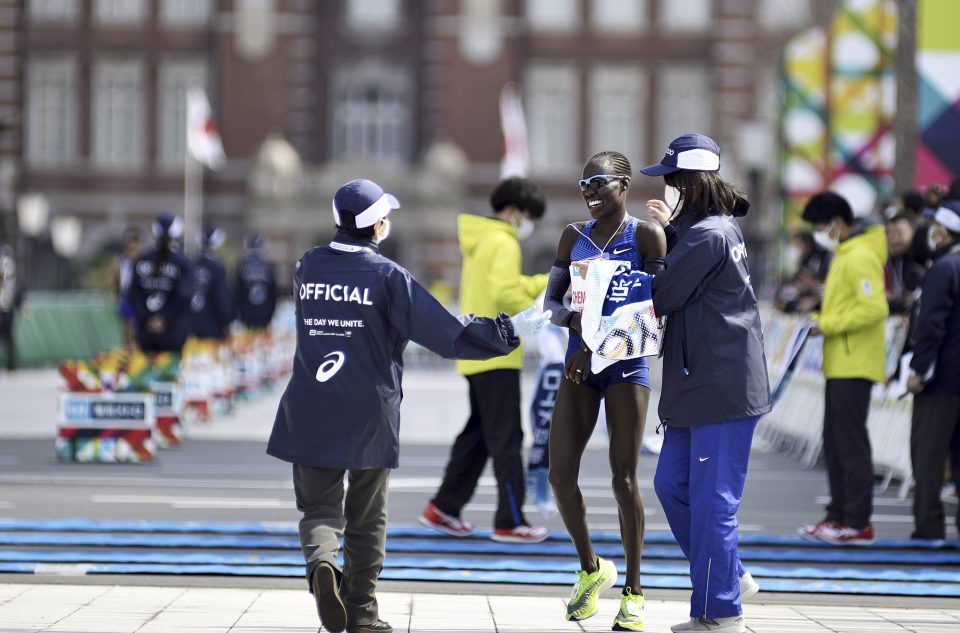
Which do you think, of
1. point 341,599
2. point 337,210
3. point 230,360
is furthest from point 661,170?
point 230,360

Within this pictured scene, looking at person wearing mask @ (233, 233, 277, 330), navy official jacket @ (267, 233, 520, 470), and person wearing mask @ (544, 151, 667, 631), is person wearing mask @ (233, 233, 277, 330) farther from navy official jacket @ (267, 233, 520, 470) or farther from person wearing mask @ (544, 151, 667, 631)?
navy official jacket @ (267, 233, 520, 470)

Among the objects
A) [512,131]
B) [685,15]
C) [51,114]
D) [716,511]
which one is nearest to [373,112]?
[51,114]

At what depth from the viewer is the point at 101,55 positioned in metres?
48.1

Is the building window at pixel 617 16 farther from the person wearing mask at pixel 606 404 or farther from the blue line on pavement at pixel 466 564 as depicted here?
the person wearing mask at pixel 606 404

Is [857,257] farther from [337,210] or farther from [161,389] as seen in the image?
[161,389]

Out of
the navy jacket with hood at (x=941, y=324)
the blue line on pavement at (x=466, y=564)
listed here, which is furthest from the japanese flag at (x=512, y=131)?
the blue line on pavement at (x=466, y=564)

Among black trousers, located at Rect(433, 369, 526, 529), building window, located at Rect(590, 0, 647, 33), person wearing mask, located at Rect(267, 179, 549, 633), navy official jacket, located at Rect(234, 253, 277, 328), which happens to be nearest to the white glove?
person wearing mask, located at Rect(267, 179, 549, 633)

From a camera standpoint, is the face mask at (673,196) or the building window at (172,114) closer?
the face mask at (673,196)

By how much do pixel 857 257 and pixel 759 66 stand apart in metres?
51.8

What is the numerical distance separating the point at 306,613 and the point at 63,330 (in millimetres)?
23419

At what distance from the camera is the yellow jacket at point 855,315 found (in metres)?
9.98

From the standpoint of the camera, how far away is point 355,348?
684 centimetres

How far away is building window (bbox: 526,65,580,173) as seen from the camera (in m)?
48.1

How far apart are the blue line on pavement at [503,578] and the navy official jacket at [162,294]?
666cm
